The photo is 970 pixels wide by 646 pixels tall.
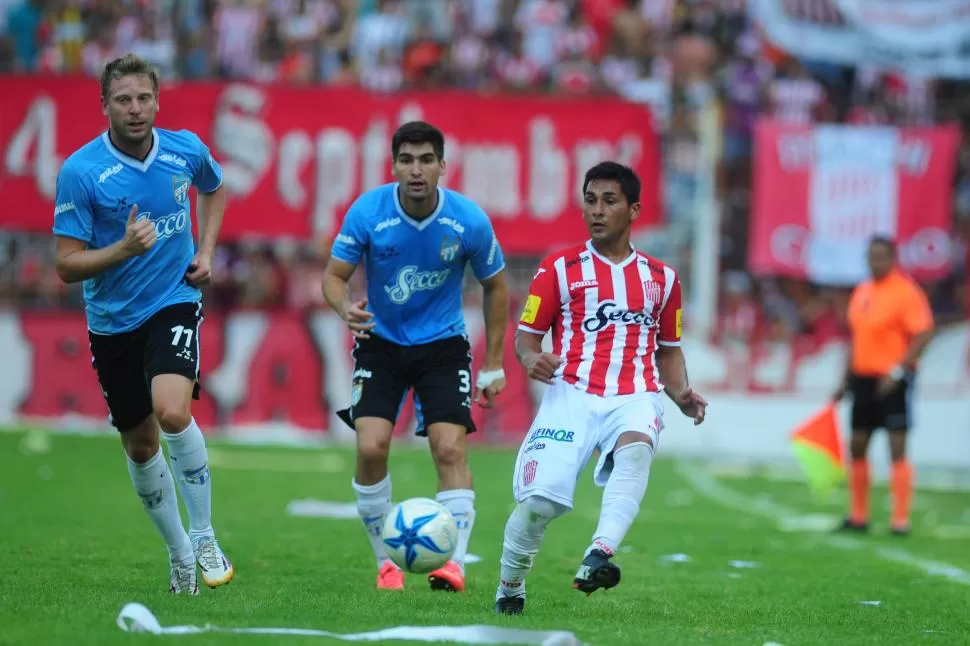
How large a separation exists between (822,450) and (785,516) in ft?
2.86

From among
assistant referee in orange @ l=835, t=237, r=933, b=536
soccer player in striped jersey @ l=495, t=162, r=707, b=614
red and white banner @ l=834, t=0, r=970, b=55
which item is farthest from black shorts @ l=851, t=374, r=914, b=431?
red and white banner @ l=834, t=0, r=970, b=55

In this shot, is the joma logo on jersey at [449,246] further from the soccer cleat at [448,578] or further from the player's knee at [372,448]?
the soccer cleat at [448,578]

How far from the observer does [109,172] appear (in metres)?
7.91

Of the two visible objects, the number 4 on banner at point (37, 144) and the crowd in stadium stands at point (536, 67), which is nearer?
the number 4 on banner at point (37, 144)

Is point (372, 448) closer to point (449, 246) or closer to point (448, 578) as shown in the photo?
point (448, 578)

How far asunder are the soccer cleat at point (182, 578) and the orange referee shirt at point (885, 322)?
838cm

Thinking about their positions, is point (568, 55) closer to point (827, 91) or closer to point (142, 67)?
point (827, 91)

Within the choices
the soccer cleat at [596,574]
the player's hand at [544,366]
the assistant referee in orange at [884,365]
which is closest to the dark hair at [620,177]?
the player's hand at [544,366]

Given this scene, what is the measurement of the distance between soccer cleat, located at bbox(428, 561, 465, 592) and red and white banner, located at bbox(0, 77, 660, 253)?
1438cm

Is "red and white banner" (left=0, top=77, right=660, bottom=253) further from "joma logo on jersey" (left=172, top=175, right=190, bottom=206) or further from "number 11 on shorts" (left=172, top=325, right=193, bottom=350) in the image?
"number 11 on shorts" (left=172, top=325, right=193, bottom=350)

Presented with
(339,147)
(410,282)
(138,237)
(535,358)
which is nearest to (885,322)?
(410,282)

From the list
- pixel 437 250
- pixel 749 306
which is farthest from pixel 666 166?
pixel 437 250

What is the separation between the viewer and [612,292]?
779cm

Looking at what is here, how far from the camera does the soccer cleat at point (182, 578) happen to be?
8008 mm
